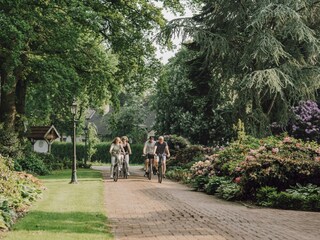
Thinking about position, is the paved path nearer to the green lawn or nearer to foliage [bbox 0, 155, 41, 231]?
the green lawn

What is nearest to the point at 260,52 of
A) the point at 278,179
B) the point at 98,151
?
the point at 278,179

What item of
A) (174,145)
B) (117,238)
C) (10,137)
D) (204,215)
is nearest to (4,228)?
(117,238)

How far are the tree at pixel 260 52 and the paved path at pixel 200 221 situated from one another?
11.3 meters

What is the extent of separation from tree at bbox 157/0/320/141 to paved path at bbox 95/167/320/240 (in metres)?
11.3

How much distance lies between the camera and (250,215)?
1046 cm

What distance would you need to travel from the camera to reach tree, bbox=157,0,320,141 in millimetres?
22766

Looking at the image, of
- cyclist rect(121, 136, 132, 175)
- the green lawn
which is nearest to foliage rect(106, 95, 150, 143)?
cyclist rect(121, 136, 132, 175)

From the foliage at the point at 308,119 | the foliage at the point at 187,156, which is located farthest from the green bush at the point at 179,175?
the foliage at the point at 308,119

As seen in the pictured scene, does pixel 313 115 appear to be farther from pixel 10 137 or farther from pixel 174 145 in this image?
pixel 10 137

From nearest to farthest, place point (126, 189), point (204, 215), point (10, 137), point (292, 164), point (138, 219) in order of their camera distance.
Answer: point (138, 219) < point (204, 215) < point (292, 164) < point (126, 189) < point (10, 137)

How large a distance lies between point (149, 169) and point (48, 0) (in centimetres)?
871

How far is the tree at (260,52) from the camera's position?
22.8m

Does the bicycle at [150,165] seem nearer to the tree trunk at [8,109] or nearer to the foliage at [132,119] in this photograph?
the tree trunk at [8,109]

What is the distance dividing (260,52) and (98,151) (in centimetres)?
3503
